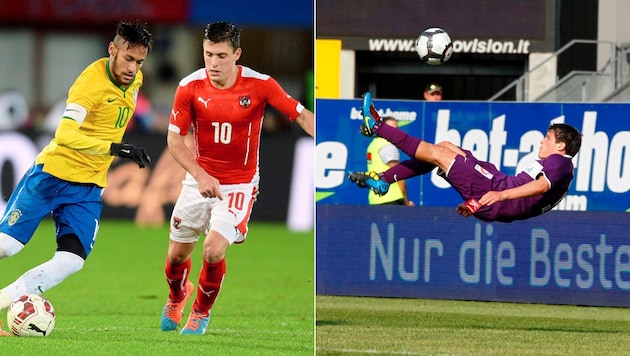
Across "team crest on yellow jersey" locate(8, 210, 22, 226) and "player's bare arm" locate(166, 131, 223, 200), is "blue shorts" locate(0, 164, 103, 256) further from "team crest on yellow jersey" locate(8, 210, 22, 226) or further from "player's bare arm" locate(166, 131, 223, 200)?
"player's bare arm" locate(166, 131, 223, 200)

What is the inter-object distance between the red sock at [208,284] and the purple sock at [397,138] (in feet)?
7.30

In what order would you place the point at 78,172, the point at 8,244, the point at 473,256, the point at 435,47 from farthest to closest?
1. the point at 473,256
2. the point at 435,47
3. the point at 78,172
4. the point at 8,244

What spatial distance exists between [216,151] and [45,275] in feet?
5.41

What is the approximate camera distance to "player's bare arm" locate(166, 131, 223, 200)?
8.59 metres

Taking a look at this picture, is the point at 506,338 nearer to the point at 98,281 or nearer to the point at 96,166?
the point at 96,166

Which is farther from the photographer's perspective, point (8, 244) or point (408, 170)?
point (408, 170)


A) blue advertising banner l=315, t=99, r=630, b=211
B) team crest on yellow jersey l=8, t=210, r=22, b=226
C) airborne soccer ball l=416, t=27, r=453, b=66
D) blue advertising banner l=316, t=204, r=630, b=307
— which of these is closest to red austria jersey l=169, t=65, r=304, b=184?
team crest on yellow jersey l=8, t=210, r=22, b=226

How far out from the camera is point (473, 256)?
1330 cm

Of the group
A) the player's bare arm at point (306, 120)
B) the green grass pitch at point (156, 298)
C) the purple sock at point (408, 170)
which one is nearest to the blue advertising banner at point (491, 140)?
the green grass pitch at point (156, 298)

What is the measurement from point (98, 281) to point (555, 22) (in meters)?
12.7

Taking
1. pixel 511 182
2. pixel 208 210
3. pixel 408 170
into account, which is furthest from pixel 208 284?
pixel 511 182

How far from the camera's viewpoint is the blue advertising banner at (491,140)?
557 inches

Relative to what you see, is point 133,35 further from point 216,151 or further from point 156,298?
point 156,298

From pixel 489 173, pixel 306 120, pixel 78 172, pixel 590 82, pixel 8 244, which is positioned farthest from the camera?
pixel 590 82
